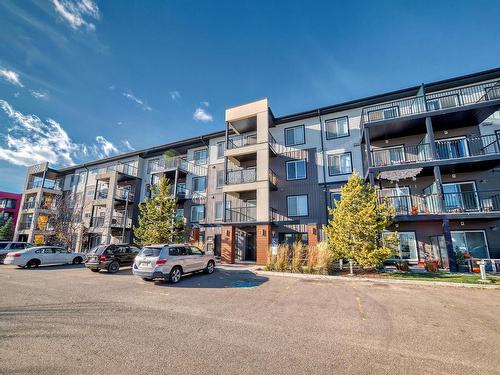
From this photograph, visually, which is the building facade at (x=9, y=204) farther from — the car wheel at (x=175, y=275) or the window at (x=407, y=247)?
the window at (x=407, y=247)

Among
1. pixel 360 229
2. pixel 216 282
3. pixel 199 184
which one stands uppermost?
pixel 199 184

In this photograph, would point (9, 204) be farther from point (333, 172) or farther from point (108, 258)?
point (333, 172)

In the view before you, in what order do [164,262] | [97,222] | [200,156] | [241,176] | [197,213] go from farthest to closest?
[97,222]
[200,156]
[197,213]
[241,176]
[164,262]

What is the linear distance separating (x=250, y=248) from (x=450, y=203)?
48.4 ft

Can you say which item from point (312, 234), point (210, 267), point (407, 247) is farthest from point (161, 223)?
point (407, 247)

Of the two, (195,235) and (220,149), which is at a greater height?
(220,149)

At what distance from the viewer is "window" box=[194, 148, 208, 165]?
24.8 m

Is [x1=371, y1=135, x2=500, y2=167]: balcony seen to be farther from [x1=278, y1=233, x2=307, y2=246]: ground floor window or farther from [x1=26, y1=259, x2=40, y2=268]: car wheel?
[x1=26, y1=259, x2=40, y2=268]: car wheel

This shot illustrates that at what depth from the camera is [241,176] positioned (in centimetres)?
1986

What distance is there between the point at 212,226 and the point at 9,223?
115 ft

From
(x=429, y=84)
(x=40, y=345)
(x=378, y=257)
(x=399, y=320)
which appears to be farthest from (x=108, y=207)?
(x=429, y=84)

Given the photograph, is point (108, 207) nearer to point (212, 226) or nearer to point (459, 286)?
point (212, 226)

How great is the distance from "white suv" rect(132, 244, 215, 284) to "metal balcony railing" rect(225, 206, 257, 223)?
8.34 meters

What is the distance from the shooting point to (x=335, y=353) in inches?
161
